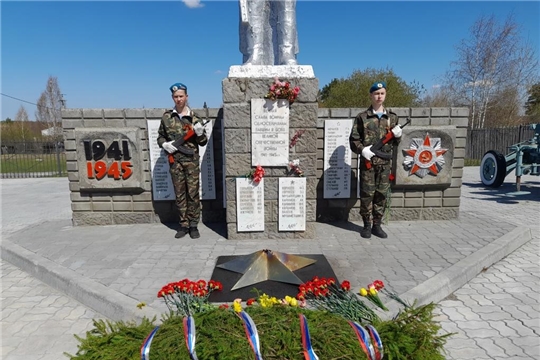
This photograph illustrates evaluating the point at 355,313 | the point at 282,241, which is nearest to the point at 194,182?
the point at 282,241

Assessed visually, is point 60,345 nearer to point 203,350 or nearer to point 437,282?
point 203,350

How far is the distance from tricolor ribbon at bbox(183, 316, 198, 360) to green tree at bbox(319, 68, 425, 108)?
696 inches

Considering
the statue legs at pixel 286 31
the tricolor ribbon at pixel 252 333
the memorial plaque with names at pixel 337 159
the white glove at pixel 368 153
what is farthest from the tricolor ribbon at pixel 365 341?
the memorial plaque with names at pixel 337 159

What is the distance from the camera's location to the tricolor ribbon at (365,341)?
1546 mm

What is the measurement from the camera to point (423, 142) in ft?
16.9

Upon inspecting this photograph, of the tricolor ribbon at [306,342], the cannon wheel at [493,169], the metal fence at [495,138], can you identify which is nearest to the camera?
the tricolor ribbon at [306,342]

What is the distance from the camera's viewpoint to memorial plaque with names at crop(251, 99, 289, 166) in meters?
4.19

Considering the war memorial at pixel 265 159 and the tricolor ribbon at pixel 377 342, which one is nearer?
the tricolor ribbon at pixel 377 342

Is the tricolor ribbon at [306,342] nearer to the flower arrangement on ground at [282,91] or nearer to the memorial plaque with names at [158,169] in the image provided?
the flower arrangement on ground at [282,91]

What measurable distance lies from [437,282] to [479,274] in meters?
0.90

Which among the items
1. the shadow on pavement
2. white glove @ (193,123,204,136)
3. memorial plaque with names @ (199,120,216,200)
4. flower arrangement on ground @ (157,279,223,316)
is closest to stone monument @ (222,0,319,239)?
white glove @ (193,123,204,136)

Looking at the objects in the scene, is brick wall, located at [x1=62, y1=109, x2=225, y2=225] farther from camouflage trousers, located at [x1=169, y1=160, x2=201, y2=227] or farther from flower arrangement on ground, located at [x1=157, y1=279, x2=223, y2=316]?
flower arrangement on ground, located at [x1=157, y1=279, x2=223, y2=316]

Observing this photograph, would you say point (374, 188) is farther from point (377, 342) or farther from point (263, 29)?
point (377, 342)

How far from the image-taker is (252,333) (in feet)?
5.15
